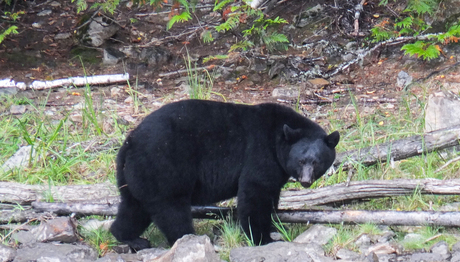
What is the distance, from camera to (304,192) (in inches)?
207

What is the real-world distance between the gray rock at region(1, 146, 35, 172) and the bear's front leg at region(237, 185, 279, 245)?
3.02 meters

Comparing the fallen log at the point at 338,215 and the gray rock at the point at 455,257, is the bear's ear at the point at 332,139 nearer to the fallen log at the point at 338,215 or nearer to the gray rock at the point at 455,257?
the fallen log at the point at 338,215

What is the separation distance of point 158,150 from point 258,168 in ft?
2.99

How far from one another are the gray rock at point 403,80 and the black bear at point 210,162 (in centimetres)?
429

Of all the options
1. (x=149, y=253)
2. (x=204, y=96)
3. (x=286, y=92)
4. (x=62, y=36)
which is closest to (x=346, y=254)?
(x=149, y=253)

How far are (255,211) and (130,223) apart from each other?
3.74 ft

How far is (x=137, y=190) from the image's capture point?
4.47 m

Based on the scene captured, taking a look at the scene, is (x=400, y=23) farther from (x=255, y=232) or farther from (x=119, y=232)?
(x=119, y=232)

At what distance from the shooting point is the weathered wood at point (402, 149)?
18.0ft

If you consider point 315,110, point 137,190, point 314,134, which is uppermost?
point 314,134

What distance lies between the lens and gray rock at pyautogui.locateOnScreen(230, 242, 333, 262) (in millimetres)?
3968

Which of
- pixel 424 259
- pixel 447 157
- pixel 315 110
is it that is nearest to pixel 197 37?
pixel 315 110

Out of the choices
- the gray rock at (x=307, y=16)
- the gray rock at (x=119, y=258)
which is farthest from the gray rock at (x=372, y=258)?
the gray rock at (x=307, y=16)

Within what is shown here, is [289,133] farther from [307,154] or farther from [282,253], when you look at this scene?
[282,253]
